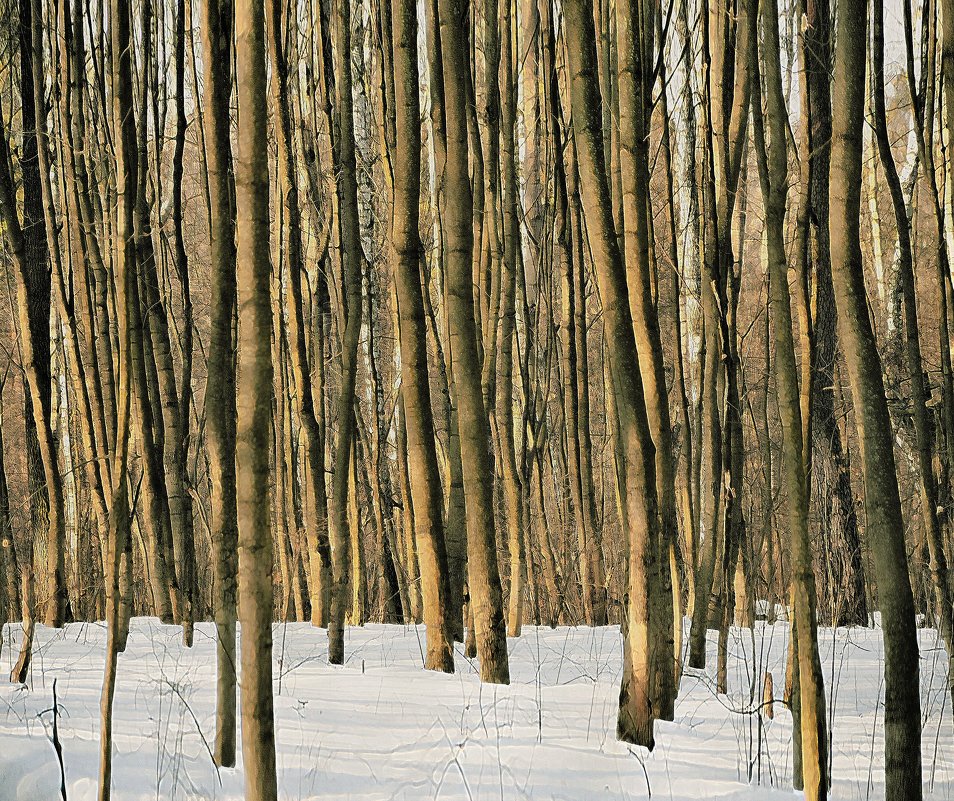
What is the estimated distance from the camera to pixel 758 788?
2.92m

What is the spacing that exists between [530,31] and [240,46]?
6633 mm

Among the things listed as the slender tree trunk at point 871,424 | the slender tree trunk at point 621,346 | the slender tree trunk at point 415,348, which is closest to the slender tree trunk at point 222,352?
the slender tree trunk at point 415,348

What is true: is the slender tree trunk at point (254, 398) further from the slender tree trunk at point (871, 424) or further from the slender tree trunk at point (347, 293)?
the slender tree trunk at point (347, 293)

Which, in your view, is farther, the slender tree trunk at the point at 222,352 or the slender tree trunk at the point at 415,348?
the slender tree trunk at the point at 415,348

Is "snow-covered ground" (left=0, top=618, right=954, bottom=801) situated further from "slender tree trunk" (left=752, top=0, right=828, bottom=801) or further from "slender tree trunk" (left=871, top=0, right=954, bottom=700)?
"slender tree trunk" (left=871, top=0, right=954, bottom=700)

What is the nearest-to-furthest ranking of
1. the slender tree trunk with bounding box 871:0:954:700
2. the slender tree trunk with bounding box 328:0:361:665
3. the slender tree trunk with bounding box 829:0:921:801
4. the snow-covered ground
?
the slender tree trunk with bounding box 829:0:921:801, the snow-covered ground, the slender tree trunk with bounding box 871:0:954:700, the slender tree trunk with bounding box 328:0:361:665

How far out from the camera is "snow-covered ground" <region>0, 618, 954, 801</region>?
281cm

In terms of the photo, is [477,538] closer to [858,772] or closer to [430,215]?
[858,772]

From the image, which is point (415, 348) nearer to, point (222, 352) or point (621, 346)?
point (621, 346)

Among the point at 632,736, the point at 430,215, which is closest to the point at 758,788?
the point at 632,736

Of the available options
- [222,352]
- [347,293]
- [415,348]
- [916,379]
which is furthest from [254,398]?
[347,293]

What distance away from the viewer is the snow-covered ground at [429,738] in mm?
2809

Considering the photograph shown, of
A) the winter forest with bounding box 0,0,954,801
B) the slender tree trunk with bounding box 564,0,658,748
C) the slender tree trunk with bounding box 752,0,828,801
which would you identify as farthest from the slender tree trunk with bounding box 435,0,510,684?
the slender tree trunk with bounding box 752,0,828,801

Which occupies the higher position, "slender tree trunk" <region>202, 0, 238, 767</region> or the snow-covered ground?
"slender tree trunk" <region>202, 0, 238, 767</region>
